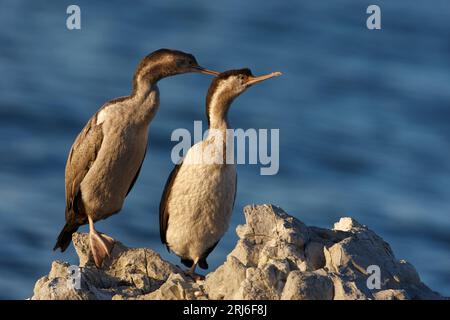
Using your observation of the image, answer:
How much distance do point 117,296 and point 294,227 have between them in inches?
84.5

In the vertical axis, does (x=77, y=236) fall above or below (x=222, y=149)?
below

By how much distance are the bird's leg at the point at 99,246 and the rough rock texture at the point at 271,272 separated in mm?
82

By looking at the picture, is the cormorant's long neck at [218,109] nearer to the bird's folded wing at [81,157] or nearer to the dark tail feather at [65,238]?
the bird's folded wing at [81,157]

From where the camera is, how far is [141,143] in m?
19.4

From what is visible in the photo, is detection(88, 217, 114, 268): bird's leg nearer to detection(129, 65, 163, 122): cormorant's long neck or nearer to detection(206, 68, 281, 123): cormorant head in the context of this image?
detection(129, 65, 163, 122): cormorant's long neck

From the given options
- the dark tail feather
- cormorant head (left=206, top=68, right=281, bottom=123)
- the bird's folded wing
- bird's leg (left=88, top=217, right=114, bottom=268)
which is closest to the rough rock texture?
bird's leg (left=88, top=217, right=114, bottom=268)

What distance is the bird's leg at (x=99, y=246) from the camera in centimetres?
1816

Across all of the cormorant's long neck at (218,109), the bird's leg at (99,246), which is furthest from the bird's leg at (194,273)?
the cormorant's long neck at (218,109)

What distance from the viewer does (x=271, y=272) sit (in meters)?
15.8

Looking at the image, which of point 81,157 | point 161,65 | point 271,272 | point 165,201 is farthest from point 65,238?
point 271,272

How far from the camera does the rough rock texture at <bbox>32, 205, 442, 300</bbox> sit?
1555 centimetres

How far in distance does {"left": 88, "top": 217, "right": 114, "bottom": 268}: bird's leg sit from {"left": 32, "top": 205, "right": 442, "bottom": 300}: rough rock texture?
0.08 meters
